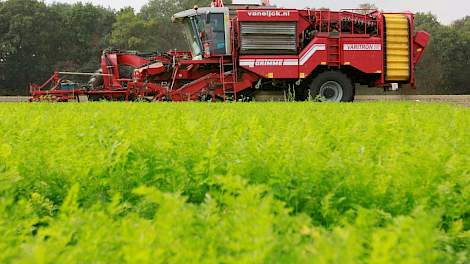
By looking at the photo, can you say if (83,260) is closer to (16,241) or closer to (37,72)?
(16,241)

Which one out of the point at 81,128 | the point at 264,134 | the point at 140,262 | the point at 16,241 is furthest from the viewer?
the point at 81,128

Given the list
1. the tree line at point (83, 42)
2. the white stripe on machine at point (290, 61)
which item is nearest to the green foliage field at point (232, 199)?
the white stripe on machine at point (290, 61)

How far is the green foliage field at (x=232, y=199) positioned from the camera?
1.70 metres

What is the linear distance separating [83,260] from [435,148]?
246cm

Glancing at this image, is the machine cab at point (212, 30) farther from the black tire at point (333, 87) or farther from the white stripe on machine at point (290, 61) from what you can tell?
the black tire at point (333, 87)

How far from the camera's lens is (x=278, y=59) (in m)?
18.9

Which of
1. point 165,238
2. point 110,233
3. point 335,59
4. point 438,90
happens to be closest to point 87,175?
point 110,233

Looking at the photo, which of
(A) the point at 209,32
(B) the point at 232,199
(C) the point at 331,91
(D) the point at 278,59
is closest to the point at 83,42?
(A) the point at 209,32

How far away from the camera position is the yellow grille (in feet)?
64.0

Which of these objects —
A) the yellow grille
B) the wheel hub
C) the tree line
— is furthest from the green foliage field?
the tree line

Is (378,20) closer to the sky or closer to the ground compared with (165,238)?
closer to the sky

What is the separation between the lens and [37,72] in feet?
158

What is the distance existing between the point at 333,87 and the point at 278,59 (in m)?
2.11

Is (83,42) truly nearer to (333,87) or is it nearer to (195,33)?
(195,33)
